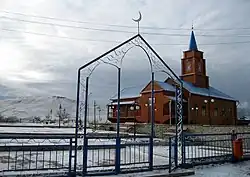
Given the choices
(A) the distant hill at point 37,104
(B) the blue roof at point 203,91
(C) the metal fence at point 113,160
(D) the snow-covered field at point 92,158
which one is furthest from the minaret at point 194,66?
(A) the distant hill at point 37,104

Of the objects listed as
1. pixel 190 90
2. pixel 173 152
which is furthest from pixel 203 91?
pixel 173 152

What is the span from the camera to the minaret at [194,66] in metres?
42.6

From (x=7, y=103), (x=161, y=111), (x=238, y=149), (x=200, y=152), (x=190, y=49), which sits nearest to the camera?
(x=238, y=149)

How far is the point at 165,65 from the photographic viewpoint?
909 cm

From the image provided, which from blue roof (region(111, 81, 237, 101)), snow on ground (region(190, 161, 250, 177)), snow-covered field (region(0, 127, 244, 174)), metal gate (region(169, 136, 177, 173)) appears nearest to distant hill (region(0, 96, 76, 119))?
blue roof (region(111, 81, 237, 101))

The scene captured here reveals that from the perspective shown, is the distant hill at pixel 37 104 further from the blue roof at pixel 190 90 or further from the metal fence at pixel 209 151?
the metal fence at pixel 209 151

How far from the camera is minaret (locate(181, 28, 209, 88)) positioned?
42594mm

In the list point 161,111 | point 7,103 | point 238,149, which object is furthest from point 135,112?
point 7,103

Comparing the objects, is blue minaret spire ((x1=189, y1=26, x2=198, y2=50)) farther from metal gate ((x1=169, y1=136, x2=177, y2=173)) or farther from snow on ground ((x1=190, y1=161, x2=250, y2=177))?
metal gate ((x1=169, y1=136, x2=177, y2=173))

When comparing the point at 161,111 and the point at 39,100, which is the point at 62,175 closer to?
the point at 161,111

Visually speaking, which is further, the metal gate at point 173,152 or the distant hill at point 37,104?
Answer: the distant hill at point 37,104

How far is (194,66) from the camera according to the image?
42.6 meters

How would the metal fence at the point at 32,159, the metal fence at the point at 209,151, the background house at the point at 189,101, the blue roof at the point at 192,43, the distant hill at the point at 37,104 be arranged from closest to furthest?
the metal fence at the point at 32,159
the metal fence at the point at 209,151
the background house at the point at 189,101
the blue roof at the point at 192,43
the distant hill at the point at 37,104

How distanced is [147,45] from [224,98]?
126ft
